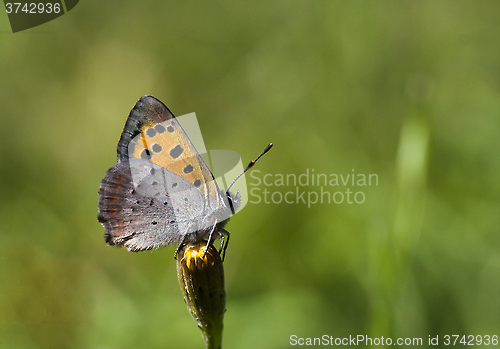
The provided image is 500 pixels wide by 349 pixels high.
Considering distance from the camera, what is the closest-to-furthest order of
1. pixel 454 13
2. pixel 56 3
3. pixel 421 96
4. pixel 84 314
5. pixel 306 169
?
pixel 421 96 → pixel 84 314 → pixel 306 169 → pixel 454 13 → pixel 56 3

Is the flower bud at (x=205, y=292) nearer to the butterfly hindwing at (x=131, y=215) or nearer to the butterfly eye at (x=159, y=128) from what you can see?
the butterfly hindwing at (x=131, y=215)

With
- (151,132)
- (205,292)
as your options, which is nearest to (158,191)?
(151,132)

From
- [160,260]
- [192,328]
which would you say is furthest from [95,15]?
[192,328]

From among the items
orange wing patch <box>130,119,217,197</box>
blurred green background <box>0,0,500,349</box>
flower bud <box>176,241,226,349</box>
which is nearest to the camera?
flower bud <box>176,241,226,349</box>

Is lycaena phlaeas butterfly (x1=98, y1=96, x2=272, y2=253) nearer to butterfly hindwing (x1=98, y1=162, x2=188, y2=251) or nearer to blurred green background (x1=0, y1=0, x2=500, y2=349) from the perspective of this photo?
butterfly hindwing (x1=98, y1=162, x2=188, y2=251)

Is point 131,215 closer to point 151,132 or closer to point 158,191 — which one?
point 158,191

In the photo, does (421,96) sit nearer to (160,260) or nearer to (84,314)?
(160,260)

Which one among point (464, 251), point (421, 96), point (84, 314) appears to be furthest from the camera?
point (84, 314)

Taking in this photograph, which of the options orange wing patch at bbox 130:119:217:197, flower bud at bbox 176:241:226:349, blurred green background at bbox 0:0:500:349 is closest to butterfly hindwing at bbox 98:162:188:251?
orange wing patch at bbox 130:119:217:197
